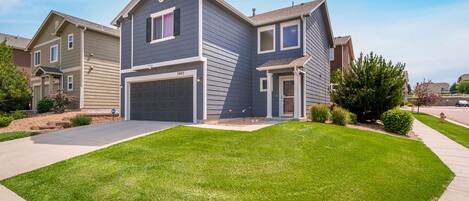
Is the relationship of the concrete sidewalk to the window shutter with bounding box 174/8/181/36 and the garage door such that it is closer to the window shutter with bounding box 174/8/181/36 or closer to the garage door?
the garage door

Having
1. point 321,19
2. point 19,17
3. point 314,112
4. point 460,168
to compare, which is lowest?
point 460,168

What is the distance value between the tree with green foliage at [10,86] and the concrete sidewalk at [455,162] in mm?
22913

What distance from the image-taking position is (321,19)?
16672 millimetres

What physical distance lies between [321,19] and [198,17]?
8986 millimetres

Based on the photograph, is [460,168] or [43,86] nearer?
[460,168]

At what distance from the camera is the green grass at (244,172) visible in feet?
14.1

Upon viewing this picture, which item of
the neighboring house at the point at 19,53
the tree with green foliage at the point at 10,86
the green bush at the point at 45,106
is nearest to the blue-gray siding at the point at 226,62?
the green bush at the point at 45,106

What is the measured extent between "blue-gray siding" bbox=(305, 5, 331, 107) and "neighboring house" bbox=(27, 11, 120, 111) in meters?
14.3

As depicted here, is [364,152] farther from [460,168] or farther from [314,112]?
[314,112]

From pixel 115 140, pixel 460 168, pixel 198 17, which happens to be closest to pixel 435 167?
pixel 460 168

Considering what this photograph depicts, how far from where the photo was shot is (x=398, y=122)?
38.2ft

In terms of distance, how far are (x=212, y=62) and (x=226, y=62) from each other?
3.62 ft

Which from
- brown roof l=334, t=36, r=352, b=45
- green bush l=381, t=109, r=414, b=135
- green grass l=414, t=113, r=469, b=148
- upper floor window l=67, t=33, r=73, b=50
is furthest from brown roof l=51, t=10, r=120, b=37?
green grass l=414, t=113, r=469, b=148

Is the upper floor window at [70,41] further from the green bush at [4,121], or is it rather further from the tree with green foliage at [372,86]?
the tree with green foliage at [372,86]
